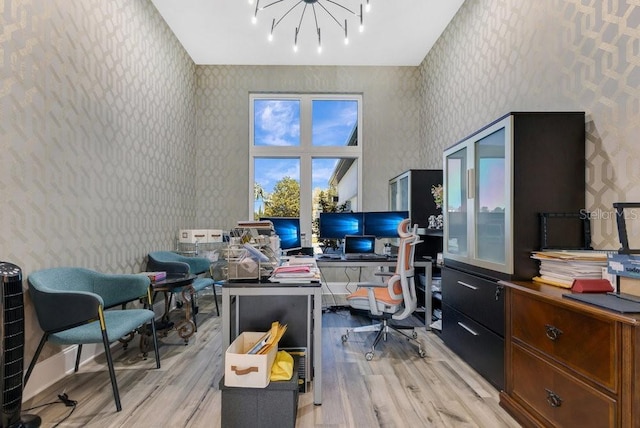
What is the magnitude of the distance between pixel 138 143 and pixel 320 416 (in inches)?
128

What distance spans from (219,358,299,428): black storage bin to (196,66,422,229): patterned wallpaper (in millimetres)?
3792

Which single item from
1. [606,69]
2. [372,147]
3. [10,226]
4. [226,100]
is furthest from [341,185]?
[10,226]

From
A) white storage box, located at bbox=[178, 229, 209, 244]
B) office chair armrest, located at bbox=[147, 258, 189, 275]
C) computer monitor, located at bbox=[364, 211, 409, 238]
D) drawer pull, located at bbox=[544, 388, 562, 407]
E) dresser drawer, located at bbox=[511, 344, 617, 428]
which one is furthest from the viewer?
white storage box, located at bbox=[178, 229, 209, 244]

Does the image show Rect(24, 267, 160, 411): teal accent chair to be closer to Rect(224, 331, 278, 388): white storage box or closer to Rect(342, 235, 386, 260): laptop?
Rect(224, 331, 278, 388): white storage box

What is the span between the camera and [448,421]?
1895mm

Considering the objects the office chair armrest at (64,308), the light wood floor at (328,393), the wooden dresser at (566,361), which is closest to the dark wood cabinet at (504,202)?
the wooden dresser at (566,361)

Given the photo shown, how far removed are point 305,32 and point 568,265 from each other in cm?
409

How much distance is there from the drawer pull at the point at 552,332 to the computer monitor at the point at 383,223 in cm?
239

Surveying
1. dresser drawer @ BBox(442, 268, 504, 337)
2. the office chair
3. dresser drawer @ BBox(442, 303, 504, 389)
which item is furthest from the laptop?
dresser drawer @ BBox(442, 303, 504, 389)

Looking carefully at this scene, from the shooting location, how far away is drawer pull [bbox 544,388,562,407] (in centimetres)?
156

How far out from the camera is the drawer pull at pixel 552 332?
5.15ft

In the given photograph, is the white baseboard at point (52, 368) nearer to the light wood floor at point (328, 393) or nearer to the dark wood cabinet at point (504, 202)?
the light wood floor at point (328, 393)

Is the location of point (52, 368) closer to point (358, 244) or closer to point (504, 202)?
point (358, 244)

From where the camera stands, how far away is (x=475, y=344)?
2455 millimetres
